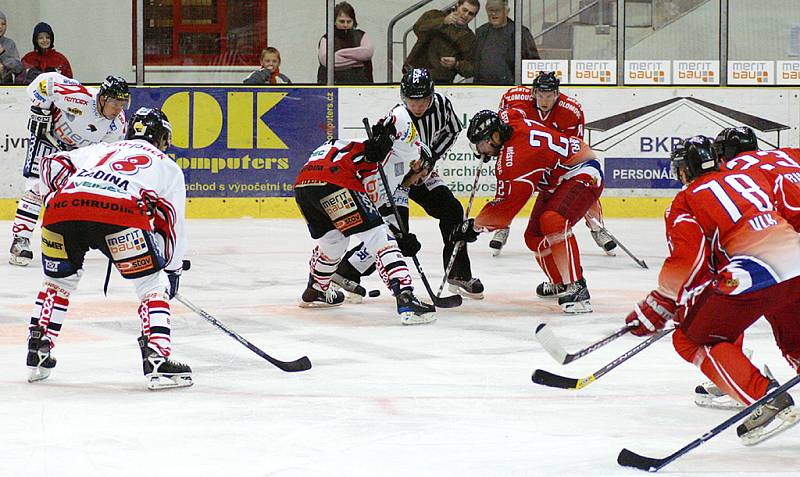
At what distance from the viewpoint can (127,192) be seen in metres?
3.88

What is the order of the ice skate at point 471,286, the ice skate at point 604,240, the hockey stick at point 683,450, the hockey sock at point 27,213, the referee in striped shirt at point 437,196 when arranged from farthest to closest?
the ice skate at point 604,240, the hockey sock at point 27,213, the ice skate at point 471,286, the referee in striped shirt at point 437,196, the hockey stick at point 683,450

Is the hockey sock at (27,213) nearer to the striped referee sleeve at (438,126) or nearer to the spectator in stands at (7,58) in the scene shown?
the spectator in stands at (7,58)

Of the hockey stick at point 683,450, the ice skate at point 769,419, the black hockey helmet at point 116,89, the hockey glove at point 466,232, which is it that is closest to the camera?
the hockey stick at point 683,450

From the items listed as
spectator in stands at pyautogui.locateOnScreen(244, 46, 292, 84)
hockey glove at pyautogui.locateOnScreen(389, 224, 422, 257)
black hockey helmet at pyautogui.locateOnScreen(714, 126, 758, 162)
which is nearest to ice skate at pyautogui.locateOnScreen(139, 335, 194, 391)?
black hockey helmet at pyautogui.locateOnScreen(714, 126, 758, 162)

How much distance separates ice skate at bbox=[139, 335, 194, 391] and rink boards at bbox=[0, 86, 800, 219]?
5.72m

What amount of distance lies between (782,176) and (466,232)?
104 inches

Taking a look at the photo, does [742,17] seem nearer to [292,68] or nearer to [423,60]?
[423,60]

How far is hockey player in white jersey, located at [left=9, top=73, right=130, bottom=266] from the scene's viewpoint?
7.28m

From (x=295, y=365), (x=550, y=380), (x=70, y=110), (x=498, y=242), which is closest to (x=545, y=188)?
(x=498, y=242)

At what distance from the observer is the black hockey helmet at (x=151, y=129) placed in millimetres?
4125

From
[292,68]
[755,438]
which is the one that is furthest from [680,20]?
[755,438]

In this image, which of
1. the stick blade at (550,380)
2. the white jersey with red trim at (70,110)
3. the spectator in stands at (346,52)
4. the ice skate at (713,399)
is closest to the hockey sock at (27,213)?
the white jersey with red trim at (70,110)

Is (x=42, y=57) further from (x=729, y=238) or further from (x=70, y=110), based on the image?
(x=729, y=238)

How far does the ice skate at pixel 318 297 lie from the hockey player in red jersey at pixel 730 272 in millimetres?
2736
